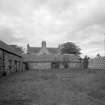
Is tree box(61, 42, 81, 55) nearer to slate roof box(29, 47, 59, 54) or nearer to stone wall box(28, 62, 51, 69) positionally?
slate roof box(29, 47, 59, 54)

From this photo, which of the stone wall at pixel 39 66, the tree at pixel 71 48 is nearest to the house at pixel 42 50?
the stone wall at pixel 39 66

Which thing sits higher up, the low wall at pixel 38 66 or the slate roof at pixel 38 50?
the slate roof at pixel 38 50

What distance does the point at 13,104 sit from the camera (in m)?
4.93

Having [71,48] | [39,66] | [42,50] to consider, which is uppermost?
[71,48]

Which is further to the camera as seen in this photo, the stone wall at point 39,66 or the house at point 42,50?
the house at point 42,50

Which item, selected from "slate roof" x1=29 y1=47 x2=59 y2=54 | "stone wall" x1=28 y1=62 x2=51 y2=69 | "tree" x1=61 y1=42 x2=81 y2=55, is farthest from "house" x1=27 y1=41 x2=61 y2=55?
"tree" x1=61 y1=42 x2=81 y2=55

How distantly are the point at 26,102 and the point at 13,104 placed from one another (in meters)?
0.57

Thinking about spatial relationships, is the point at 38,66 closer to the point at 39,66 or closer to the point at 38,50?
the point at 39,66

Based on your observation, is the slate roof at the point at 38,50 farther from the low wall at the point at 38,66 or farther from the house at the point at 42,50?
the low wall at the point at 38,66

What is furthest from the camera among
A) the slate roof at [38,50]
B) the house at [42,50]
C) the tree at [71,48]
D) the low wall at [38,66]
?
the tree at [71,48]

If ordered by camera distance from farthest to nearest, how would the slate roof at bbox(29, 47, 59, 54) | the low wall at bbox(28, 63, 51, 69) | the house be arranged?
the slate roof at bbox(29, 47, 59, 54) < the house < the low wall at bbox(28, 63, 51, 69)

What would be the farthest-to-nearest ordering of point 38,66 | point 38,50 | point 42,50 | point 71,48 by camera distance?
point 71,48 < point 38,50 < point 42,50 < point 38,66

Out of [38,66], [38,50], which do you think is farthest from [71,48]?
[38,66]

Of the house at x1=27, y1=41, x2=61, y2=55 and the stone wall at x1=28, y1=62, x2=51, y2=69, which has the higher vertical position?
the house at x1=27, y1=41, x2=61, y2=55
